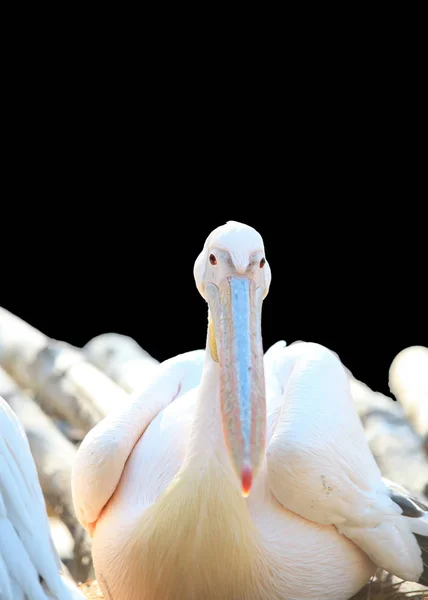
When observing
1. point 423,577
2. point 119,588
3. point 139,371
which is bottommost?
point 423,577

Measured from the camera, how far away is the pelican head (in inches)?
90.8

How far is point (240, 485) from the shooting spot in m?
2.40

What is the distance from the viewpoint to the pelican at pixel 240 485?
253cm

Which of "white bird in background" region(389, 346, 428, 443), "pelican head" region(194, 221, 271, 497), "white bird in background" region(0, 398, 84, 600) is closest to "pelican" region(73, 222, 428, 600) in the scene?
"pelican head" region(194, 221, 271, 497)

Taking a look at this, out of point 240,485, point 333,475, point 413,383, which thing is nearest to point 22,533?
point 240,485

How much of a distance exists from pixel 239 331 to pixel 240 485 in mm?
370

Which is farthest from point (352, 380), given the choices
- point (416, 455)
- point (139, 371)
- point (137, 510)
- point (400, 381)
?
point (137, 510)

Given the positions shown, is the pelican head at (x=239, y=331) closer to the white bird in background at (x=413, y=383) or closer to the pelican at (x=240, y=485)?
the pelican at (x=240, y=485)

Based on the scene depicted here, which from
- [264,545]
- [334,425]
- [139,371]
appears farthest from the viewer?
[139,371]

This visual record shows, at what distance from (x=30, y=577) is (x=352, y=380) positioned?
2548mm

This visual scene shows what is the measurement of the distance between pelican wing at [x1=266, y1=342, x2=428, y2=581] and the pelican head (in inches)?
12.6

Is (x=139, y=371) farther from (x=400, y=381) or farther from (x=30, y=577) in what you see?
(x=30, y=577)

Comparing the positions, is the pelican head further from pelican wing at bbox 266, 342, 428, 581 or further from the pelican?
pelican wing at bbox 266, 342, 428, 581

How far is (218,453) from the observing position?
259 cm
